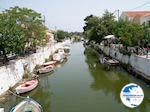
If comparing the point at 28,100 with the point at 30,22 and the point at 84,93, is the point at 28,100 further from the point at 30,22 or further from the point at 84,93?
the point at 30,22

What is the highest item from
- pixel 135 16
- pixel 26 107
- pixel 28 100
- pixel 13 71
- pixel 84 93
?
pixel 135 16

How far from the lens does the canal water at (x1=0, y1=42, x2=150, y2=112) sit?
18.9 meters

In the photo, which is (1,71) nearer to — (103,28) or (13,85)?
(13,85)

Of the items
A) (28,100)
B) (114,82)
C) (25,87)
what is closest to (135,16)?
(114,82)

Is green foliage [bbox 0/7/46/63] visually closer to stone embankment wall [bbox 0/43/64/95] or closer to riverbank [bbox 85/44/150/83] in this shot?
stone embankment wall [bbox 0/43/64/95]

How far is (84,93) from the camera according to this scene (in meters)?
23.8

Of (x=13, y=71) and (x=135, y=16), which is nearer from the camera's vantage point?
(x=13, y=71)

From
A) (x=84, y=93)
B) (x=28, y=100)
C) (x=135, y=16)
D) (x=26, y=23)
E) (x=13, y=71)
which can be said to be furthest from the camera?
(x=135, y=16)

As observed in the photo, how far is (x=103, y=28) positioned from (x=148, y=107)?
3558cm

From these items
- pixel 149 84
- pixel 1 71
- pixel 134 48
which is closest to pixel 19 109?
pixel 1 71

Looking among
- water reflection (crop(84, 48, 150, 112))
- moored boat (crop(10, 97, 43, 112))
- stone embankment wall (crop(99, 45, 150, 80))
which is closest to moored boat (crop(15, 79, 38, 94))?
water reflection (crop(84, 48, 150, 112))

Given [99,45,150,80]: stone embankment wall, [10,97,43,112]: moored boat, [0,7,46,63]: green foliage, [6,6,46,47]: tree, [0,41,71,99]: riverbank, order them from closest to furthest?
[10,97,43,112]: moored boat → [0,41,71,99]: riverbank → [99,45,150,80]: stone embankment wall → [0,7,46,63]: green foliage → [6,6,46,47]: tree

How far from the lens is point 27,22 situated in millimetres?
36281

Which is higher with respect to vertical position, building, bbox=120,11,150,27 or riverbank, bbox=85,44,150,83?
building, bbox=120,11,150,27
